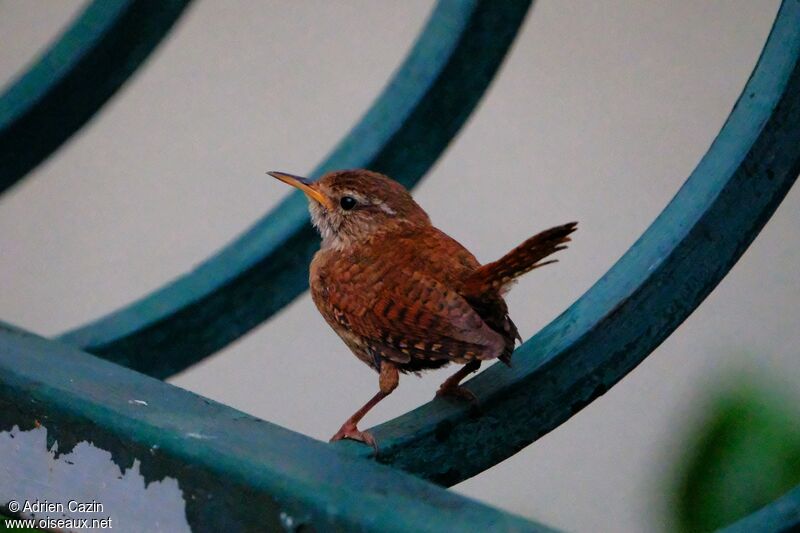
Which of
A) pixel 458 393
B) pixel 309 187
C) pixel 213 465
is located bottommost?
pixel 213 465

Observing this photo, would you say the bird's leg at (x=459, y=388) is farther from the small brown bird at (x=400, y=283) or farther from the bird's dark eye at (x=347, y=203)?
the bird's dark eye at (x=347, y=203)

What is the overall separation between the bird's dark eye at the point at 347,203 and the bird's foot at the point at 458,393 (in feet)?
1.39

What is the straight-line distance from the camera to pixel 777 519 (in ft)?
2.21

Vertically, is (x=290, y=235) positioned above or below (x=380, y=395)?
above

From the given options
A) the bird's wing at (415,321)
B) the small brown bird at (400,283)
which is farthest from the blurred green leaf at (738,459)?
the bird's wing at (415,321)

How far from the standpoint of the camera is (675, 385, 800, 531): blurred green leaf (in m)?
2.23

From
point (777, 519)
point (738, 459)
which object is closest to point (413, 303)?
point (777, 519)

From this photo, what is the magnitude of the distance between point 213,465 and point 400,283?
525 millimetres

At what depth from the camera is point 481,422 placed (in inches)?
37.3

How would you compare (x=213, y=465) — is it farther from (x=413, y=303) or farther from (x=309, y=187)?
(x=309, y=187)

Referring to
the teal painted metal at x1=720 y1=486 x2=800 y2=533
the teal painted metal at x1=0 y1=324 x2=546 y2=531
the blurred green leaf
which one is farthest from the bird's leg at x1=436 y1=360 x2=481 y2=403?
the blurred green leaf

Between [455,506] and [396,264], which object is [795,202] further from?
[455,506]

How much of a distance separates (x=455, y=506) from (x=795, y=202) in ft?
7.42

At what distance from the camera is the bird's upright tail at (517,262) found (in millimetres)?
1064
